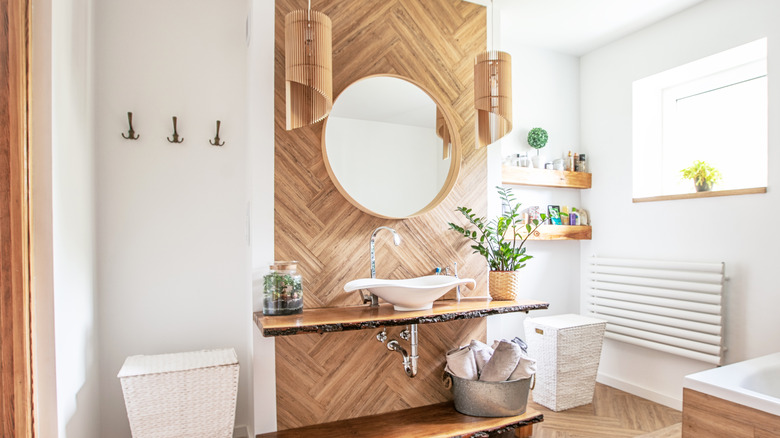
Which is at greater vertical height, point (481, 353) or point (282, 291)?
point (282, 291)

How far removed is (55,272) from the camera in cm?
164

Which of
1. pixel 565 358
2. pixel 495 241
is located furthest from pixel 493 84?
pixel 565 358

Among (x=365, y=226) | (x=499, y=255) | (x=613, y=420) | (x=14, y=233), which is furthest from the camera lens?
(x=613, y=420)

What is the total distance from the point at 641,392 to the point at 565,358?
2.57ft

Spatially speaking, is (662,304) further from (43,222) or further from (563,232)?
(43,222)

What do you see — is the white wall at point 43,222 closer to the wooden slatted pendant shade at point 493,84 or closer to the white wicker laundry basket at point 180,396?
the white wicker laundry basket at point 180,396

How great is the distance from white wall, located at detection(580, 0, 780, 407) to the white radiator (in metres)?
0.10

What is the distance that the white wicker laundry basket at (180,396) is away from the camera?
6.26ft

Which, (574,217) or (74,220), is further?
(574,217)

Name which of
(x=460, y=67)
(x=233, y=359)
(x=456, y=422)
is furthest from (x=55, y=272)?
(x=460, y=67)

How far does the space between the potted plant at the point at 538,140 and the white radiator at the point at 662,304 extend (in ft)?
2.87

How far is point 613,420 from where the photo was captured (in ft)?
8.98

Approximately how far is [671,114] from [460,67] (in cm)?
176

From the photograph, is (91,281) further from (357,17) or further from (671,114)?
(671,114)
